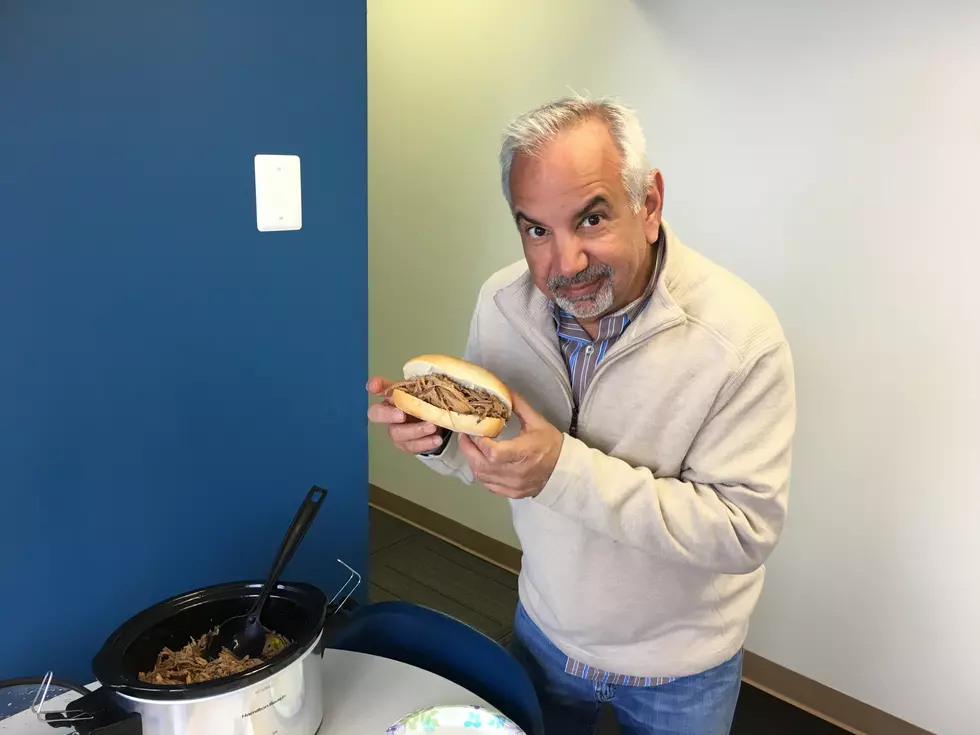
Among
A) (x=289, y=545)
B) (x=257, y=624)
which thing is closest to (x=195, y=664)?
(x=257, y=624)

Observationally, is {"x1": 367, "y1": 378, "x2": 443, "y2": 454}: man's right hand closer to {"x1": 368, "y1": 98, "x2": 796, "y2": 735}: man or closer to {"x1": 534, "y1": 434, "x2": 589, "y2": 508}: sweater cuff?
{"x1": 368, "y1": 98, "x2": 796, "y2": 735}: man

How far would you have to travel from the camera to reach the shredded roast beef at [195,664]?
0.98m

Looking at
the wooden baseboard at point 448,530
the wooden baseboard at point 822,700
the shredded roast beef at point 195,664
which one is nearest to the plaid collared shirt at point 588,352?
the shredded roast beef at point 195,664

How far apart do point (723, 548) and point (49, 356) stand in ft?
3.36

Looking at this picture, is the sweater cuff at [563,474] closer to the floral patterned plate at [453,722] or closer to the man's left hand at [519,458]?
the man's left hand at [519,458]

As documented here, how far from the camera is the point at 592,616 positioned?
4.02 ft

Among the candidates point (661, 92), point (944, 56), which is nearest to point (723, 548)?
point (944, 56)

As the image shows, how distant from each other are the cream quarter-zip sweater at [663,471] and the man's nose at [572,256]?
0.13 meters

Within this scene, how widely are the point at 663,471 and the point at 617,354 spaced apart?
202 millimetres

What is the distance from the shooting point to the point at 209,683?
2.83ft

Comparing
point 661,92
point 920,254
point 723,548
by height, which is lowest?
point 723,548

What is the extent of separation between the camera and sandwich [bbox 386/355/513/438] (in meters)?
1.12

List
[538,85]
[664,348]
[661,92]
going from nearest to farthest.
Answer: [664,348]
[661,92]
[538,85]

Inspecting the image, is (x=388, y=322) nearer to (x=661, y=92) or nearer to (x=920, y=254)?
(x=661, y=92)
